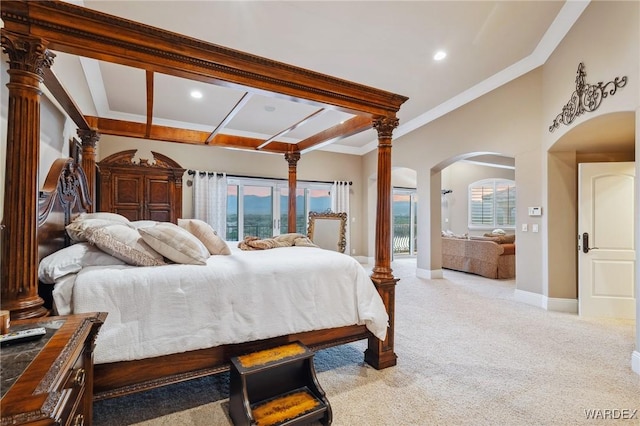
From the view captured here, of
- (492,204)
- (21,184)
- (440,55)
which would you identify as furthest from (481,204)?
(21,184)

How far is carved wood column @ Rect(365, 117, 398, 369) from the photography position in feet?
8.25

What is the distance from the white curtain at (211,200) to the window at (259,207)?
0.37 m

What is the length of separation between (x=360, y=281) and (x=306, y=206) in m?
5.37

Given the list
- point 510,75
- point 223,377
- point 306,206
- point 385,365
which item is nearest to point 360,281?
point 385,365

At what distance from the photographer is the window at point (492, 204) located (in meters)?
9.09

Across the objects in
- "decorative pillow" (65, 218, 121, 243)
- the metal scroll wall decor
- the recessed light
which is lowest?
"decorative pillow" (65, 218, 121, 243)

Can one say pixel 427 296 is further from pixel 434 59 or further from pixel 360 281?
pixel 434 59

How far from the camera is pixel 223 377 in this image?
2326 millimetres

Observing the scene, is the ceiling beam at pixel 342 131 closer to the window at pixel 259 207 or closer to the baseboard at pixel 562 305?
the window at pixel 259 207

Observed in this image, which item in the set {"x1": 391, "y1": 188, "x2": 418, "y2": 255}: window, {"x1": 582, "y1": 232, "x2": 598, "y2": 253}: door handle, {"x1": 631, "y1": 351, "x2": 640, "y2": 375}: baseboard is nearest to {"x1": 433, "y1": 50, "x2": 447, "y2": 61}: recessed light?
{"x1": 582, "y1": 232, "x2": 598, "y2": 253}: door handle

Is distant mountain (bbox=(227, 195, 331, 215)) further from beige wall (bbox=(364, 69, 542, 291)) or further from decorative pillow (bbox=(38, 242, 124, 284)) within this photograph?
decorative pillow (bbox=(38, 242, 124, 284))

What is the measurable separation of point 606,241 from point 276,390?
4500mm

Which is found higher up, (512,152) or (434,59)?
(434,59)

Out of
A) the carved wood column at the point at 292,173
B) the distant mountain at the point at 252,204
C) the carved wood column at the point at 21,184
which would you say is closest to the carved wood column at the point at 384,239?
the carved wood column at the point at 292,173
